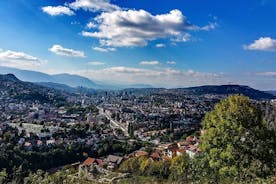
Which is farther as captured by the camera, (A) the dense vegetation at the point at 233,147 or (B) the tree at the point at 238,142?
(B) the tree at the point at 238,142

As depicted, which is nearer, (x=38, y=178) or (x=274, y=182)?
(x=274, y=182)

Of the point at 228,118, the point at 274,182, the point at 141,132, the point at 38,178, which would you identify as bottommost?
the point at 141,132

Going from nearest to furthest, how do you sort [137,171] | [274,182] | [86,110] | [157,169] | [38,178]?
[274,182] < [38,178] < [157,169] < [137,171] < [86,110]

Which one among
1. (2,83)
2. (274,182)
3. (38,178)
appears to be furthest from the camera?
(2,83)

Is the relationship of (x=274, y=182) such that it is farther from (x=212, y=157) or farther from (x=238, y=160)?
(x=212, y=157)

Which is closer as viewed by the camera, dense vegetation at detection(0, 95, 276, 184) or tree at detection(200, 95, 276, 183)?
dense vegetation at detection(0, 95, 276, 184)

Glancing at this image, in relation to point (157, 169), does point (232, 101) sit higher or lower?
higher

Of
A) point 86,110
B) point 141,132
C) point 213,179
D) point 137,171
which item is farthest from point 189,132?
point 213,179

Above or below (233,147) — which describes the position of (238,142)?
above
